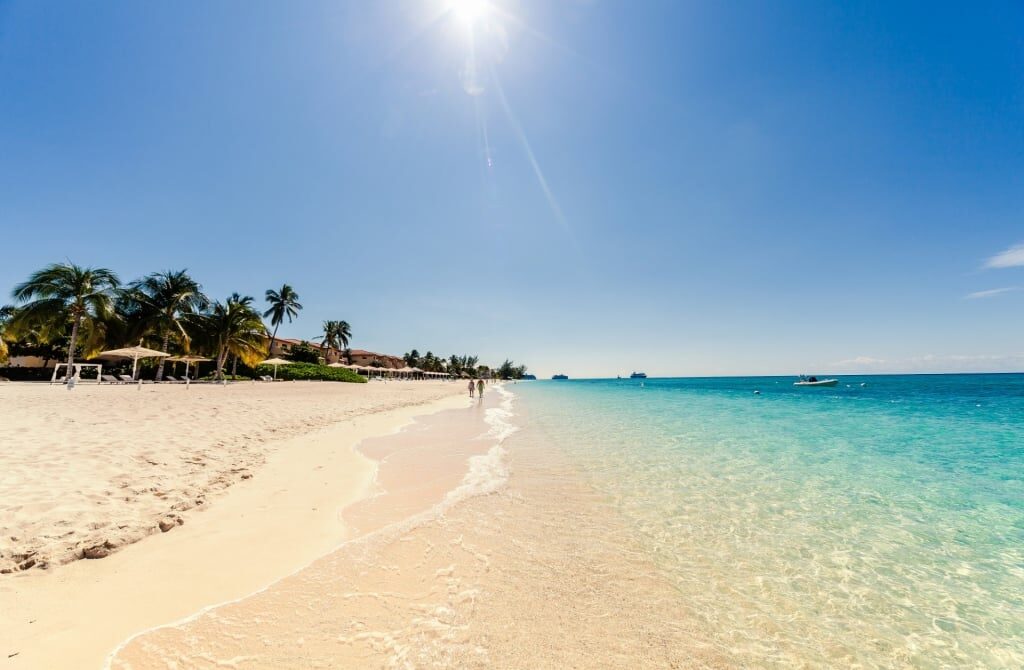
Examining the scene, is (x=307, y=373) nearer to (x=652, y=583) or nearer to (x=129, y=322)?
(x=129, y=322)

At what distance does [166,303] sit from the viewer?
38.4 meters

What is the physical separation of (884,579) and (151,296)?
52665 mm

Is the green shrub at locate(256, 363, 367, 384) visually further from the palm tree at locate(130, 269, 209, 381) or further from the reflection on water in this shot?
the reflection on water

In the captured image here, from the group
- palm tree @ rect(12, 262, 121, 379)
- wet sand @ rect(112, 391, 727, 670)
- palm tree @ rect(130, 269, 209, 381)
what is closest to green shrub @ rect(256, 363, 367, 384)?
palm tree @ rect(130, 269, 209, 381)

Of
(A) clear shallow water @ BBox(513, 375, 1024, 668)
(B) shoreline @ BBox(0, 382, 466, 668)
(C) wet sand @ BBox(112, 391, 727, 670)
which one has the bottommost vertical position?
(A) clear shallow water @ BBox(513, 375, 1024, 668)

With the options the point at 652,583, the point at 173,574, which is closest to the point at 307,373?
the point at 173,574

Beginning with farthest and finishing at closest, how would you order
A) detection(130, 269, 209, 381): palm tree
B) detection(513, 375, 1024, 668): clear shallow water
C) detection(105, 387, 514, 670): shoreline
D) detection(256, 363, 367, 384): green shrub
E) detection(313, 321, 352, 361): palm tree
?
detection(313, 321, 352, 361): palm tree, detection(256, 363, 367, 384): green shrub, detection(130, 269, 209, 381): palm tree, detection(513, 375, 1024, 668): clear shallow water, detection(105, 387, 514, 670): shoreline

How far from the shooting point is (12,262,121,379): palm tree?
29.7 metres

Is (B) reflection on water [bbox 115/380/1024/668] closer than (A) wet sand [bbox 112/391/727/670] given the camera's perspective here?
No

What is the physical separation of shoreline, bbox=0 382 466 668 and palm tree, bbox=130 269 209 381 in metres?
42.3

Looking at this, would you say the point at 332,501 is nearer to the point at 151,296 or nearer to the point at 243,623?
the point at 243,623

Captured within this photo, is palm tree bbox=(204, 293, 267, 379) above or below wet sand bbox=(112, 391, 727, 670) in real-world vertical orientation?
above

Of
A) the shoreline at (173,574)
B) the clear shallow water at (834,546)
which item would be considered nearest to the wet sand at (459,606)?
the shoreline at (173,574)

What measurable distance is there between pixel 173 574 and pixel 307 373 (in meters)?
47.9
